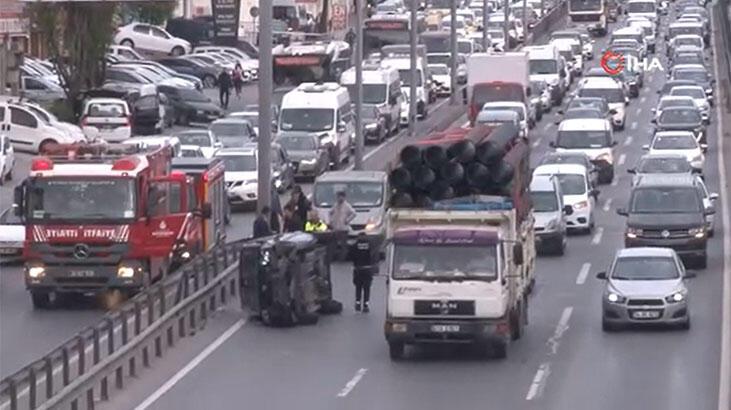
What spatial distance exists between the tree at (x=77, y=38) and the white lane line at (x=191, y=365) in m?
41.9

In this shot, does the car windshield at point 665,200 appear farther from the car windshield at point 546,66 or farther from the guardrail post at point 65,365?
the car windshield at point 546,66

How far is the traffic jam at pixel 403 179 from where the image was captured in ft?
103

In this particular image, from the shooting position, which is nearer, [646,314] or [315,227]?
[646,314]

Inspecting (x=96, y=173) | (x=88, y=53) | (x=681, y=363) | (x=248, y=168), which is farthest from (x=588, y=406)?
(x=88, y=53)

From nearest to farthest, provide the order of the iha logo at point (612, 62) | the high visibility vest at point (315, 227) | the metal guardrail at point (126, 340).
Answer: the metal guardrail at point (126, 340), the high visibility vest at point (315, 227), the iha logo at point (612, 62)

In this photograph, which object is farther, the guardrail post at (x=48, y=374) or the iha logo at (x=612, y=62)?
the iha logo at (x=612, y=62)

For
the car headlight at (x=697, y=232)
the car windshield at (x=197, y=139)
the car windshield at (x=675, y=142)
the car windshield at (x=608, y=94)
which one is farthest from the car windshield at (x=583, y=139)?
the car headlight at (x=697, y=232)

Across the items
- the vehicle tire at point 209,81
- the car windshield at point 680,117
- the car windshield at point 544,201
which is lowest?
the vehicle tire at point 209,81

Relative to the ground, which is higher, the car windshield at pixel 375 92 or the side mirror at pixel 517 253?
the side mirror at pixel 517 253

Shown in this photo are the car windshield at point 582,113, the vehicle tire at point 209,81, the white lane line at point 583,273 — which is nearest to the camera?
the white lane line at point 583,273

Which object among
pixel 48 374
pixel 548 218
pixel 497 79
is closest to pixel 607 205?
pixel 548 218

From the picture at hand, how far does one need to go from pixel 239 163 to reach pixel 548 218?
1226cm

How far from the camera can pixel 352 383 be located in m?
29.2

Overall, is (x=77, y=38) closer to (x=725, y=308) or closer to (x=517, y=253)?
(x=725, y=308)
